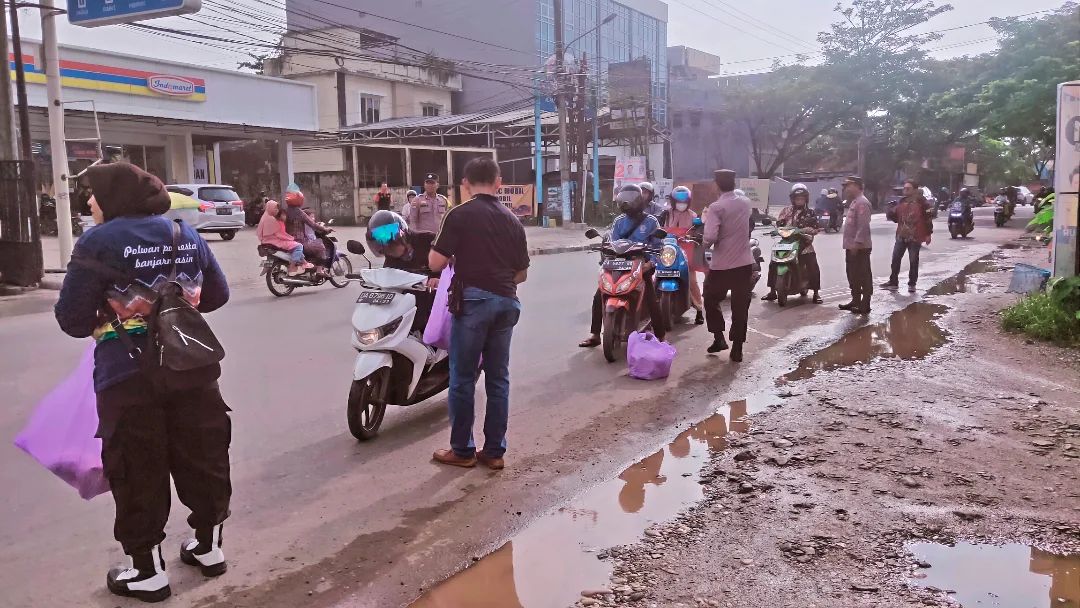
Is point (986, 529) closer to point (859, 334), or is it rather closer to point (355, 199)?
point (859, 334)

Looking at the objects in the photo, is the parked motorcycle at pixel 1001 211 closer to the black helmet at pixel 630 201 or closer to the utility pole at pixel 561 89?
the utility pole at pixel 561 89

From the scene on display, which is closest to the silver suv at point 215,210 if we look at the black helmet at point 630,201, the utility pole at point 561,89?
the utility pole at point 561,89

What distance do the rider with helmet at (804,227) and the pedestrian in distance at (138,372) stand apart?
9.43 m

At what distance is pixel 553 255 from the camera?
21250 millimetres

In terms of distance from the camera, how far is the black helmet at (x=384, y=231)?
217 inches

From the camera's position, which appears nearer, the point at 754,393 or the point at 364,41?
the point at 754,393

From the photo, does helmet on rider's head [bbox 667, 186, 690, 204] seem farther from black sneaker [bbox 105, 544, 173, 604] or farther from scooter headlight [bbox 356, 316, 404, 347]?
black sneaker [bbox 105, 544, 173, 604]

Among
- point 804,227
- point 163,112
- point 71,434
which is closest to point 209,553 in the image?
point 71,434

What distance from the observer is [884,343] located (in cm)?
867

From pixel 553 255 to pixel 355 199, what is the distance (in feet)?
48.2

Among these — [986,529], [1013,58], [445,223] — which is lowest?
[986,529]

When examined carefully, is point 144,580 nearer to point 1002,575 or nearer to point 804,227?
point 1002,575

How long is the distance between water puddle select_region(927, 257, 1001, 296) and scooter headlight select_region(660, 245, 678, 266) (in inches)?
216

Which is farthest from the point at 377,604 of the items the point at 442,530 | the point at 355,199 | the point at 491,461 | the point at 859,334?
the point at 355,199
